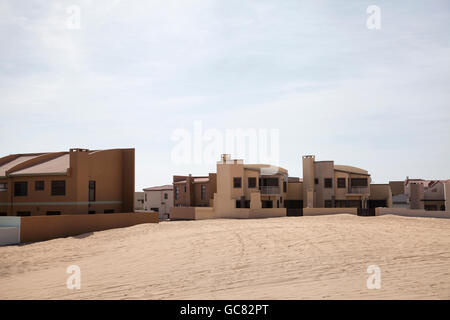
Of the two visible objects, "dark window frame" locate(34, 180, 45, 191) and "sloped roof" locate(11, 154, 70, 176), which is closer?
"sloped roof" locate(11, 154, 70, 176)

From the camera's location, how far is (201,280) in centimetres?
1403

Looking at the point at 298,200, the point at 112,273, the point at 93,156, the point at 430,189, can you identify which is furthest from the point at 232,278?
the point at 430,189

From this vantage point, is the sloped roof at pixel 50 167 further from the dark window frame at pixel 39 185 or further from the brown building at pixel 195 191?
the brown building at pixel 195 191

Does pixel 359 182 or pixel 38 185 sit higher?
pixel 359 182

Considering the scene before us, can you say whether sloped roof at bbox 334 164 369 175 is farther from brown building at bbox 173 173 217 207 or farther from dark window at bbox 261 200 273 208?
brown building at bbox 173 173 217 207

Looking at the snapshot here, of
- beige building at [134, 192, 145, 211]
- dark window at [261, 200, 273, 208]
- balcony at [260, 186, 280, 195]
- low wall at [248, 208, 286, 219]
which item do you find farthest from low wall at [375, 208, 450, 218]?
beige building at [134, 192, 145, 211]

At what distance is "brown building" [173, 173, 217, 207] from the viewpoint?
58719mm

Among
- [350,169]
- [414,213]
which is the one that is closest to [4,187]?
[350,169]

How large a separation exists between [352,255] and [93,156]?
2828cm

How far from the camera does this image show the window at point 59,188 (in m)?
36.7

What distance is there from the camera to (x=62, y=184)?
3678cm

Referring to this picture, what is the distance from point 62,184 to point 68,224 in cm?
634

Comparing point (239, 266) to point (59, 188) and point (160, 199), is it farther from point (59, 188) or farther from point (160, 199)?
point (160, 199)
